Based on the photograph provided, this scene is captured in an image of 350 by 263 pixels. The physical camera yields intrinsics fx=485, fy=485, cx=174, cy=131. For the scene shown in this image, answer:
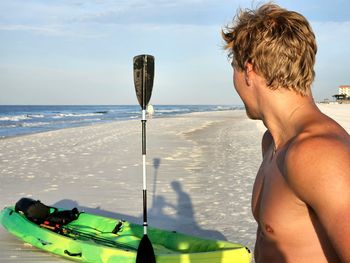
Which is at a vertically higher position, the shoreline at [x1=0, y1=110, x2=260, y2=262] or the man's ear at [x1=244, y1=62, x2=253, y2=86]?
the man's ear at [x1=244, y1=62, x2=253, y2=86]

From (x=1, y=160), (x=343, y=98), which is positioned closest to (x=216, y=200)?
(x=1, y=160)

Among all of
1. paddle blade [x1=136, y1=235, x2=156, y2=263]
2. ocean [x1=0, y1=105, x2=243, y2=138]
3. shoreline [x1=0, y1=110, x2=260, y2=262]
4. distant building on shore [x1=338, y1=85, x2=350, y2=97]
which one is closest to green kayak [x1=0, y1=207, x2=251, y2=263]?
paddle blade [x1=136, y1=235, x2=156, y2=263]

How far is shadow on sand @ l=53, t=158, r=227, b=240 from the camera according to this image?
6.35m

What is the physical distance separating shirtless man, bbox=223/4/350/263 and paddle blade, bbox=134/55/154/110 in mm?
3384

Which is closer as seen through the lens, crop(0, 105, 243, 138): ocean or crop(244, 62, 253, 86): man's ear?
crop(244, 62, 253, 86): man's ear

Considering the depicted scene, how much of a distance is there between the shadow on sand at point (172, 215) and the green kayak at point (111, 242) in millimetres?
837

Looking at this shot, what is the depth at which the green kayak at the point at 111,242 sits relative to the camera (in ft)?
14.6

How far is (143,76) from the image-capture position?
5219 mm

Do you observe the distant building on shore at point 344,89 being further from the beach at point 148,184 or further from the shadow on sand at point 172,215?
the shadow on sand at point 172,215

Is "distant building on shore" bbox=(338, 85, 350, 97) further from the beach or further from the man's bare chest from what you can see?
the man's bare chest

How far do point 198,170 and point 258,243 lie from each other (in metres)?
9.02

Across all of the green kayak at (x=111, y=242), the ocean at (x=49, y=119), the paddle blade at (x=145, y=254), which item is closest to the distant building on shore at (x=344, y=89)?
the ocean at (x=49, y=119)

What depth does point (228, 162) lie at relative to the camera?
12094 millimetres

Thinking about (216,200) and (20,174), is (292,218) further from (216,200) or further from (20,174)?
(20,174)
